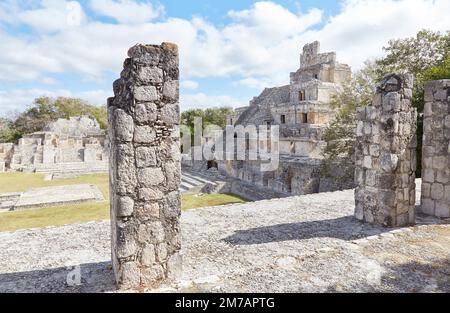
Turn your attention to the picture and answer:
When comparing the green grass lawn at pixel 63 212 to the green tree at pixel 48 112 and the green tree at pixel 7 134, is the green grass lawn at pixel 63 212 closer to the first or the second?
the green tree at pixel 7 134

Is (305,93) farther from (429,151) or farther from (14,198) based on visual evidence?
(14,198)

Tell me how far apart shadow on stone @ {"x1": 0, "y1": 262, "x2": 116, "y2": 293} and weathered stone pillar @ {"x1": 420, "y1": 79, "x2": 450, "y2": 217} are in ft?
21.0

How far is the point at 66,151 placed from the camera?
27.9 metres

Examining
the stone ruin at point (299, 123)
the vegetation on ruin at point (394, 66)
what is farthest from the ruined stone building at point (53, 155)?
the vegetation on ruin at point (394, 66)

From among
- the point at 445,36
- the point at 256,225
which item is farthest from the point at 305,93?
the point at 256,225

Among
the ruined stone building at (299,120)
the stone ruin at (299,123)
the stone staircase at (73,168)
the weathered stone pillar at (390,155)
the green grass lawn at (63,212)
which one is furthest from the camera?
the stone staircase at (73,168)

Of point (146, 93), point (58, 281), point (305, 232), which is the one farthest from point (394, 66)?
point (58, 281)

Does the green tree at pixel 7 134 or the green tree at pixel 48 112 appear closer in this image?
Result: the green tree at pixel 7 134

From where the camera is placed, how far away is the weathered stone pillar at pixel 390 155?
558 centimetres

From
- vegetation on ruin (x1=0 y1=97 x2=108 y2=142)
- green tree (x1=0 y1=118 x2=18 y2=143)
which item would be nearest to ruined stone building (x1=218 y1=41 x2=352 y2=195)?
vegetation on ruin (x1=0 y1=97 x2=108 y2=142)

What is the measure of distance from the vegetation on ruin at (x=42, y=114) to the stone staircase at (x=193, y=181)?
66.8ft

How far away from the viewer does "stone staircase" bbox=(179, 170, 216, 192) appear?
1738 cm

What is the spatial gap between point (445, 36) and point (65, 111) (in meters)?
46.9
